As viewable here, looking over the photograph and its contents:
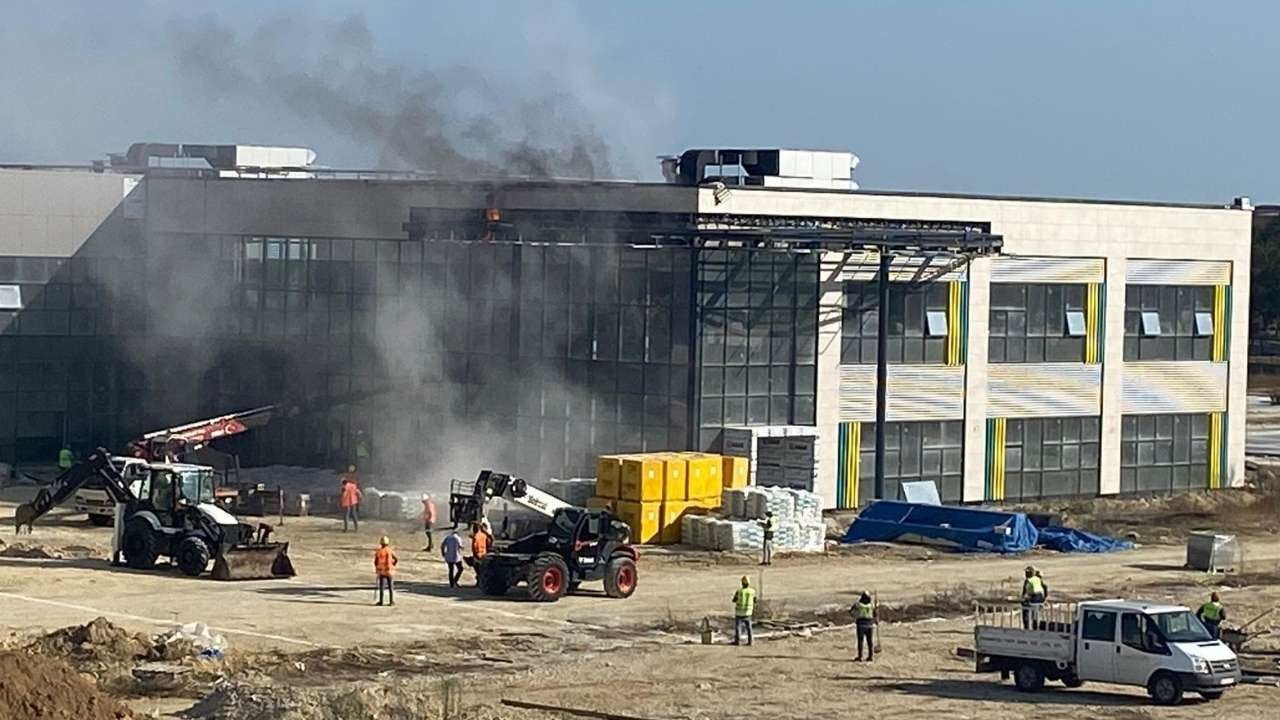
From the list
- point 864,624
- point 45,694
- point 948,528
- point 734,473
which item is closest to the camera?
point 45,694

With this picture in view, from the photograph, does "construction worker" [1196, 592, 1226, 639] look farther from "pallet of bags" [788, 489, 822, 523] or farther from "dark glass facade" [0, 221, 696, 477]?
"dark glass facade" [0, 221, 696, 477]

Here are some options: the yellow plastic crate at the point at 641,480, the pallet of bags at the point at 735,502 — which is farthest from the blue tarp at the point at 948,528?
the yellow plastic crate at the point at 641,480

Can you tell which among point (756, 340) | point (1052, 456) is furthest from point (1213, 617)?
point (1052, 456)

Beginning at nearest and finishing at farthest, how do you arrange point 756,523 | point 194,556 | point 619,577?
point 619,577 < point 194,556 < point 756,523

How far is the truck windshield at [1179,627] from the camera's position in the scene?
35156 millimetres

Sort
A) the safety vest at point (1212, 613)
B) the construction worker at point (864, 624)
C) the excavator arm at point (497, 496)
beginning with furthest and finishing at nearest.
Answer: the excavator arm at point (497, 496) → the safety vest at point (1212, 613) → the construction worker at point (864, 624)

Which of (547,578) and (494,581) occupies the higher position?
(547,578)

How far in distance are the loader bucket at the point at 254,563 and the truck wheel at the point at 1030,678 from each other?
16.4 m

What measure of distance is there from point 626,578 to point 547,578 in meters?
1.87

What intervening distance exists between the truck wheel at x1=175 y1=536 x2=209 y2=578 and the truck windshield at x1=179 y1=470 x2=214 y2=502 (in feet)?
6.53

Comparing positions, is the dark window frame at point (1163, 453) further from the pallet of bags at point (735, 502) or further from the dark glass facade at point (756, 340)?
the pallet of bags at point (735, 502)

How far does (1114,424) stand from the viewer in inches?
2692

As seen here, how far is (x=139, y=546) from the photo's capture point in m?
46.8

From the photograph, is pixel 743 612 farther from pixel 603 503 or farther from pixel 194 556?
pixel 603 503
